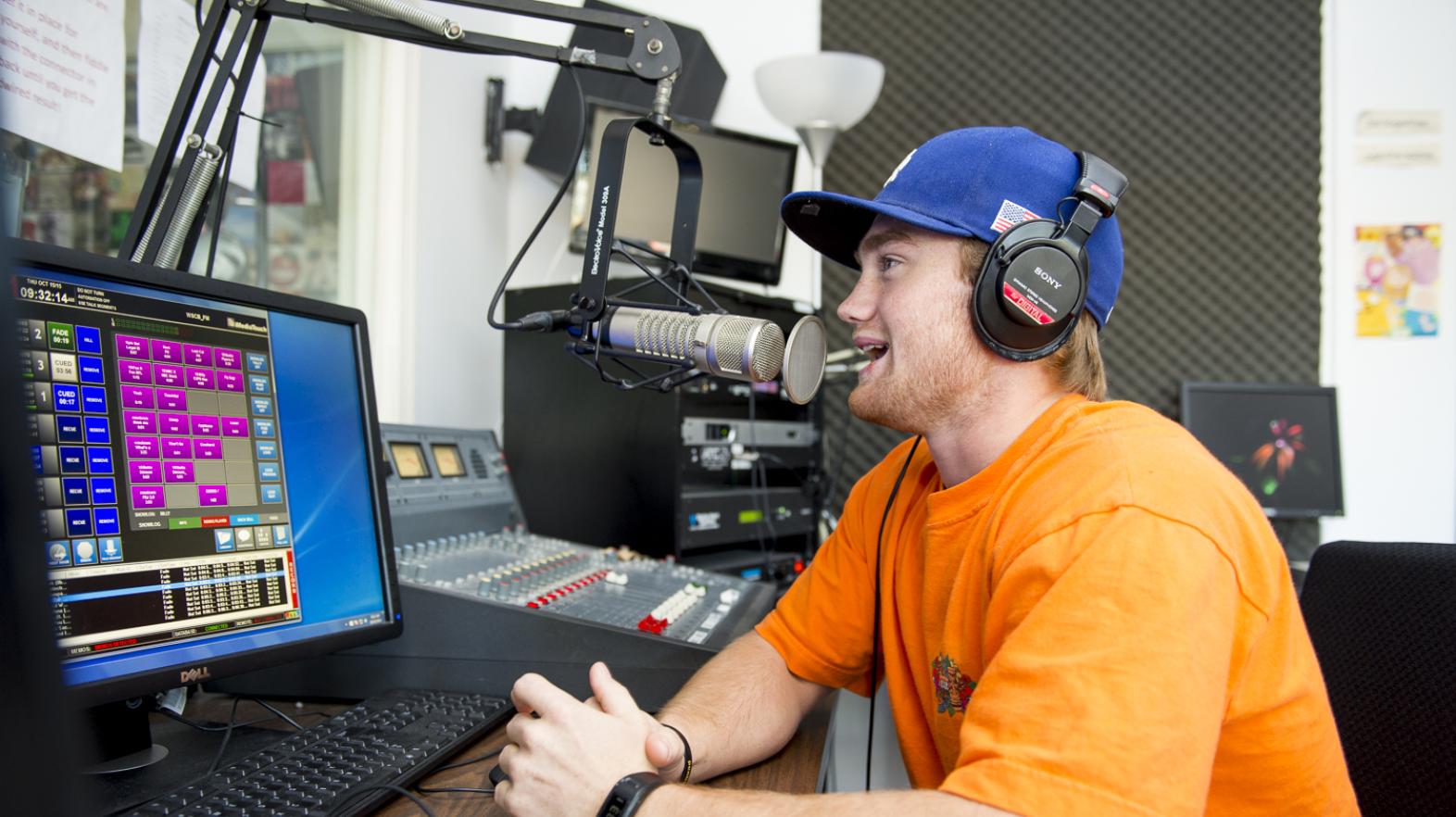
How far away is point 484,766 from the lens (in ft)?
2.82

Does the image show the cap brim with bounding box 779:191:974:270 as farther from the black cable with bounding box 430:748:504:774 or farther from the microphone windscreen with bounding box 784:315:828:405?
the black cable with bounding box 430:748:504:774

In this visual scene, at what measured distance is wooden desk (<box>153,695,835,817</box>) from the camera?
0.77 meters

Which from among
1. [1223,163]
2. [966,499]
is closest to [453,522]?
[966,499]

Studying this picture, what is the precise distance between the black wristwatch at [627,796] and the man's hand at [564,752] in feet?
0.04

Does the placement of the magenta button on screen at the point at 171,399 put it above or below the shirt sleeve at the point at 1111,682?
above

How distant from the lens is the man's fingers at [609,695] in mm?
820

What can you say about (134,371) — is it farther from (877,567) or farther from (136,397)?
(877,567)

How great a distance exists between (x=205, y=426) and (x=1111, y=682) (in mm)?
737

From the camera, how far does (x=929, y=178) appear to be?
0.93 metres

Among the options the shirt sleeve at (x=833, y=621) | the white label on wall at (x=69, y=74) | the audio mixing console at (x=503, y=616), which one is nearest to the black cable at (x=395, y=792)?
the audio mixing console at (x=503, y=616)

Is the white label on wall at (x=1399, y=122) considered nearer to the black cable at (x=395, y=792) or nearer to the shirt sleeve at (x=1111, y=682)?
the shirt sleeve at (x=1111, y=682)

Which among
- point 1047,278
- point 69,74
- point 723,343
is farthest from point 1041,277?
point 69,74

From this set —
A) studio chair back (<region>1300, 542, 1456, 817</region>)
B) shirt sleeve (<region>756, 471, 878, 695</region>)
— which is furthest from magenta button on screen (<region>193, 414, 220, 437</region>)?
studio chair back (<region>1300, 542, 1456, 817</region>)

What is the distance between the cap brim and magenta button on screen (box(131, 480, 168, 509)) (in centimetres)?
65
